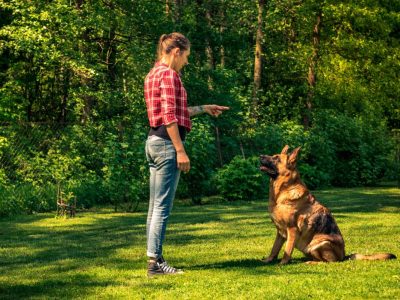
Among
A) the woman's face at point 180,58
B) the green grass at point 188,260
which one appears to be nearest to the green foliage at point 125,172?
the green grass at point 188,260

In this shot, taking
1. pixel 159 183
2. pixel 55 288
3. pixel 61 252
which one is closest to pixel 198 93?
pixel 61 252

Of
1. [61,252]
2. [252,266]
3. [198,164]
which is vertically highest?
[198,164]

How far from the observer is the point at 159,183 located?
738 cm

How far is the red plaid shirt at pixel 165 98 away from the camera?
720 cm

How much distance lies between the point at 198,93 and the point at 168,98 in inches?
617

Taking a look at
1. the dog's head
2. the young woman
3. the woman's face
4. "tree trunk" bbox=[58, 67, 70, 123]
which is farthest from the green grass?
"tree trunk" bbox=[58, 67, 70, 123]

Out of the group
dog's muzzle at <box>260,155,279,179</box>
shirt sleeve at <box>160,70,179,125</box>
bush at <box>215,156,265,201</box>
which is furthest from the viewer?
bush at <box>215,156,265,201</box>

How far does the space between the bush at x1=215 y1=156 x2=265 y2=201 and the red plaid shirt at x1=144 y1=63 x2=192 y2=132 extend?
11.9m

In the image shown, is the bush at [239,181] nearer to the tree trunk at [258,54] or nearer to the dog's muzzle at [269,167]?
the tree trunk at [258,54]

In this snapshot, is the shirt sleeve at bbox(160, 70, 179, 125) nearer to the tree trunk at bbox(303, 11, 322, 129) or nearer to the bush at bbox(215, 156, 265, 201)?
the bush at bbox(215, 156, 265, 201)

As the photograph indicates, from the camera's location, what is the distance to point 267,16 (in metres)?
31.2

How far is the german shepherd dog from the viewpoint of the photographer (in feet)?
27.3

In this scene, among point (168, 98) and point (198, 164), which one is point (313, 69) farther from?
point (168, 98)

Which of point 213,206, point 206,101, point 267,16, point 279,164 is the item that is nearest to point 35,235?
point 279,164
